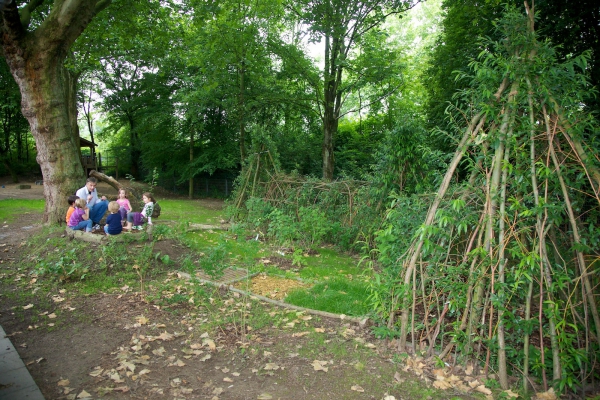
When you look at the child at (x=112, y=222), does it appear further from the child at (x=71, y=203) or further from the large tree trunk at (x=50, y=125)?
the large tree trunk at (x=50, y=125)

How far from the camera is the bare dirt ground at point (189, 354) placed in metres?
3.47

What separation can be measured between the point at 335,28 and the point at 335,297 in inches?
471

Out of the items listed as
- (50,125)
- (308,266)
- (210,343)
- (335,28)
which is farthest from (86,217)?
(335,28)

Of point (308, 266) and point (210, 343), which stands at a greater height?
point (308, 266)

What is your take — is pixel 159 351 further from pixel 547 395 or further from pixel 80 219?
pixel 80 219

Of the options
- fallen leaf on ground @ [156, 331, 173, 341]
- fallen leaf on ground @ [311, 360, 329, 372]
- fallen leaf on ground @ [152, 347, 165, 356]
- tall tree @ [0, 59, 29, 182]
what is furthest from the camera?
tall tree @ [0, 59, 29, 182]

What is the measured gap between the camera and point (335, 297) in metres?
5.59

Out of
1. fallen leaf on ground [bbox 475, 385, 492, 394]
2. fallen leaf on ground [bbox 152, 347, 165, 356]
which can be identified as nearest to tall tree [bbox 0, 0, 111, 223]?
fallen leaf on ground [bbox 152, 347, 165, 356]

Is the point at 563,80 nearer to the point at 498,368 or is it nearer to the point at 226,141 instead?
the point at 498,368

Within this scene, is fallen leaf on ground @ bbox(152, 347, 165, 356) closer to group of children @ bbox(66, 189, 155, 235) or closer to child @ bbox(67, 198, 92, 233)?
group of children @ bbox(66, 189, 155, 235)

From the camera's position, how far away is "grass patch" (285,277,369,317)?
5184 mm

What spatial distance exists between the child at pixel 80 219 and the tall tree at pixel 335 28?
10121 millimetres

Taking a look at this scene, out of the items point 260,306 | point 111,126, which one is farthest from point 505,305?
point 111,126

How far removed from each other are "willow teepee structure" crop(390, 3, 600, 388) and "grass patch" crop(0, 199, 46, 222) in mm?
12522
